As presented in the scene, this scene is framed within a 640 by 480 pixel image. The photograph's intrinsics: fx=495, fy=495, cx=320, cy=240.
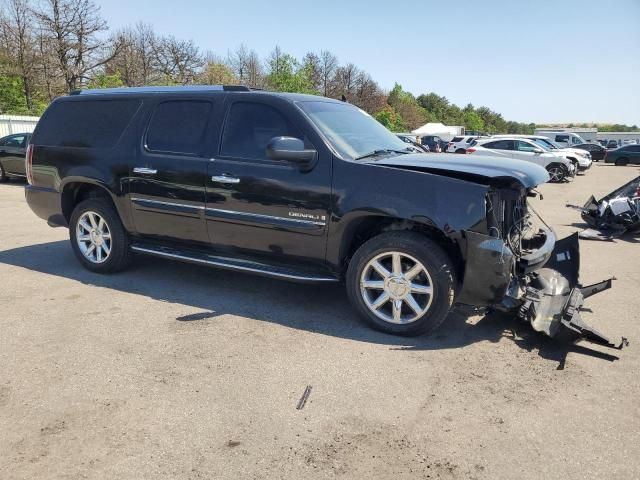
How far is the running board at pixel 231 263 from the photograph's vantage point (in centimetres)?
430

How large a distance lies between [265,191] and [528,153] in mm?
18228

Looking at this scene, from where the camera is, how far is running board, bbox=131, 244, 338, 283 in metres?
4.30

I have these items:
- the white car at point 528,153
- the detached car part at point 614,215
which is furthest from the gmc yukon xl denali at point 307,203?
the white car at point 528,153

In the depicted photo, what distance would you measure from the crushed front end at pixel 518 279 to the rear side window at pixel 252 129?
6.16ft

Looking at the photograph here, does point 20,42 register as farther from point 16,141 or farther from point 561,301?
point 561,301

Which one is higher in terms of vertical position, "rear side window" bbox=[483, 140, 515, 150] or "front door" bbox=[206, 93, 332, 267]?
"rear side window" bbox=[483, 140, 515, 150]

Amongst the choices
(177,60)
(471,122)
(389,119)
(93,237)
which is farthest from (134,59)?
(471,122)

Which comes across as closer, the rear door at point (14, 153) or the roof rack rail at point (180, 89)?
the roof rack rail at point (180, 89)

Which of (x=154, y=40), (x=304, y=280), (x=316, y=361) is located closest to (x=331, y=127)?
(x=304, y=280)

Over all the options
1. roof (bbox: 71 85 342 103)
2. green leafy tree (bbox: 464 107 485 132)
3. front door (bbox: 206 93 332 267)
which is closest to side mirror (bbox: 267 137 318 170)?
front door (bbox: 206 93 332 267)

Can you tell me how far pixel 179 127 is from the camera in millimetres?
4910

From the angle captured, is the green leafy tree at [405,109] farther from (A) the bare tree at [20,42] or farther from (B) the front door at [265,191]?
(B) the front door at [265,191]

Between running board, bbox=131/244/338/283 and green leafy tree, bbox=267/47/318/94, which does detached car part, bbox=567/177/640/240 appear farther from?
green leafy tree, bbox=267/47/318/94

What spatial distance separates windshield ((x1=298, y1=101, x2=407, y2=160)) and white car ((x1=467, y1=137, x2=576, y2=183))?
586 inches
